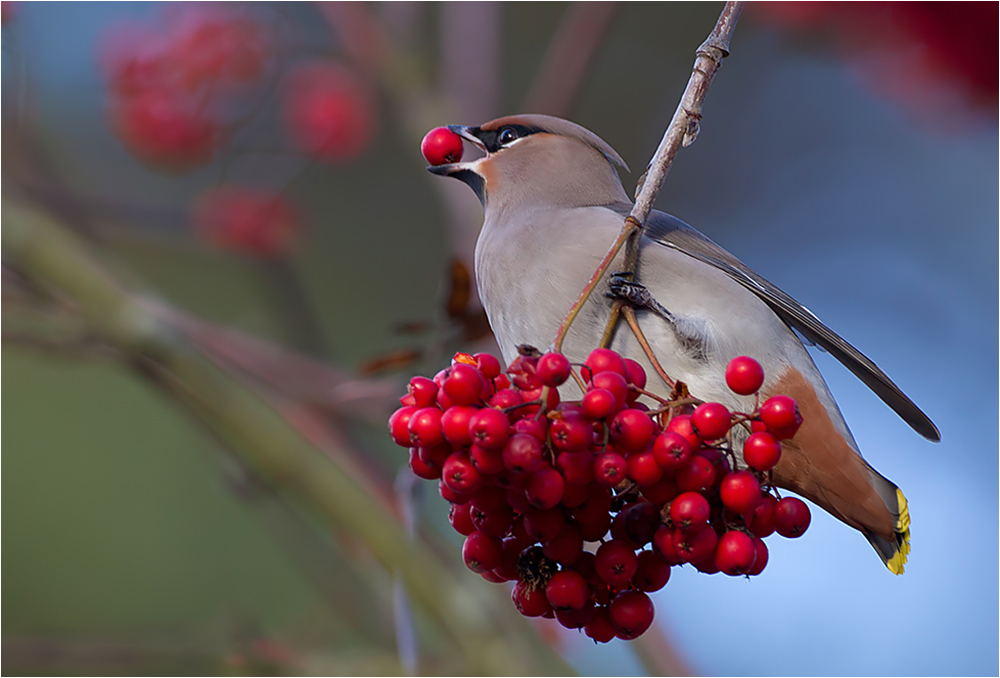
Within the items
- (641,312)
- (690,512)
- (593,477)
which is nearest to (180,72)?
(641,312)

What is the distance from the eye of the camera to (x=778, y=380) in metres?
2.16

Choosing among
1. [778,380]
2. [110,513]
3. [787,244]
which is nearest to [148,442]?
[110,513]

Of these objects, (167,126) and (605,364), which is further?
(167,126)

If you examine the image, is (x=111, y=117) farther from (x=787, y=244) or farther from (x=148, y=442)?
(x=787, y=244)

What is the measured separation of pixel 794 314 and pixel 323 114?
2288 millimetres

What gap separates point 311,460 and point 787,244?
216 inches

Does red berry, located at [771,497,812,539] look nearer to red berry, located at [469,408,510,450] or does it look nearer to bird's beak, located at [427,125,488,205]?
red berry, located at [469,408,510,450]

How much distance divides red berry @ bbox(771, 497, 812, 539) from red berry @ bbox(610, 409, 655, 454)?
0.31 metres

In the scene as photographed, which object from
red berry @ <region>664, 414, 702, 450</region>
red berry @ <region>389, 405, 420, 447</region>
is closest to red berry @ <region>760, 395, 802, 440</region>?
red berry @ <region>664, 414, 702, 450</region>

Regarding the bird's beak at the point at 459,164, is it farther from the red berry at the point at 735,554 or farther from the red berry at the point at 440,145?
the red berry at the point at 735,554

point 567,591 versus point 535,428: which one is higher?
point 535,428

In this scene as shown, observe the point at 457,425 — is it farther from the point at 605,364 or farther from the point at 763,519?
the point at 763,519

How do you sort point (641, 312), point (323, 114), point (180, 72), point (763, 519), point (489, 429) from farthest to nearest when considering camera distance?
point (323, 114)
point (180, 72)
point (641, 312)
point (763, 519)
point (489, 429)

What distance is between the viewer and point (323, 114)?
382cm
